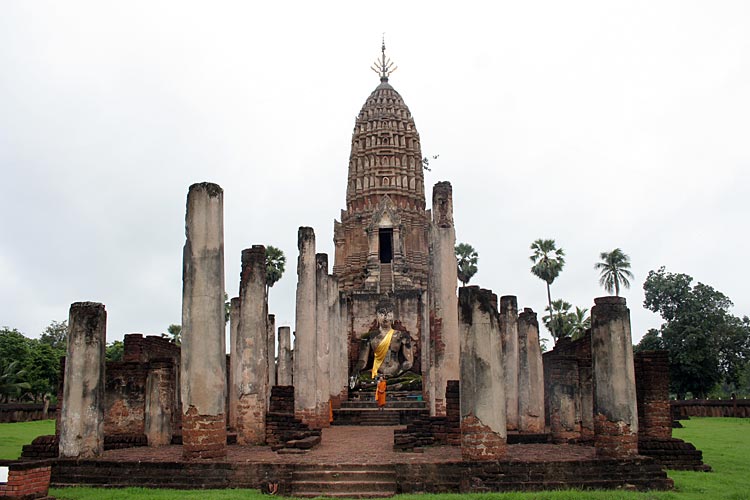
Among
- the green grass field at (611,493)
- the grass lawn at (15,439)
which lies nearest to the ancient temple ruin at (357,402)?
the green grass field at (611,493)

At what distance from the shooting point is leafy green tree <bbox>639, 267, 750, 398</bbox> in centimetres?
4094

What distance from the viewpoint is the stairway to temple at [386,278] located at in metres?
41.5

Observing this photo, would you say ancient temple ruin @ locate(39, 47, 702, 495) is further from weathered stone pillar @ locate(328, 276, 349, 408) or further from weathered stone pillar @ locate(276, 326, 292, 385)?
weathered stone pillar @ locate(276, 326, 292, 385)

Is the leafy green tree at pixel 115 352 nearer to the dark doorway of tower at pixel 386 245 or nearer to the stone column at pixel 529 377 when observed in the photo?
the dark doorway of tower at pixel 386 245

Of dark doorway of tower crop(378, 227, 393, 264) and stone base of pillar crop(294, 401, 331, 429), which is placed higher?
dark doorway of tower crop(378, 227, 393, 264)

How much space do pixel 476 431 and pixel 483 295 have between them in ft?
8.06

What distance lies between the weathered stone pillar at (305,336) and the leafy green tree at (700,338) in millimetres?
29826

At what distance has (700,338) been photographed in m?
40.9

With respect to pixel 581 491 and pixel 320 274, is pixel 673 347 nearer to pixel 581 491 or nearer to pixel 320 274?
pixel 320 274

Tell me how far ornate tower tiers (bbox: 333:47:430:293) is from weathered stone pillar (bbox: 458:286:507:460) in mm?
28474

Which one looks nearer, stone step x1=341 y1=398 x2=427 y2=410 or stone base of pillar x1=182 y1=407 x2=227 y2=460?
stone base of pillar x1=182 y1=407 x2=227 y2=460

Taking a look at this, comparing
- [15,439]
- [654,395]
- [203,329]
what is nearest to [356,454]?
[203,329]

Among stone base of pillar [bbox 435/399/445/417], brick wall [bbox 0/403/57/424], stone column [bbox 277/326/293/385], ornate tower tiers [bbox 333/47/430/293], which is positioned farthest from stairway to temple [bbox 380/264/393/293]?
stone base of pillar [bbox 435/399/445/417]

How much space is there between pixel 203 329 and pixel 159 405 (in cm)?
514
